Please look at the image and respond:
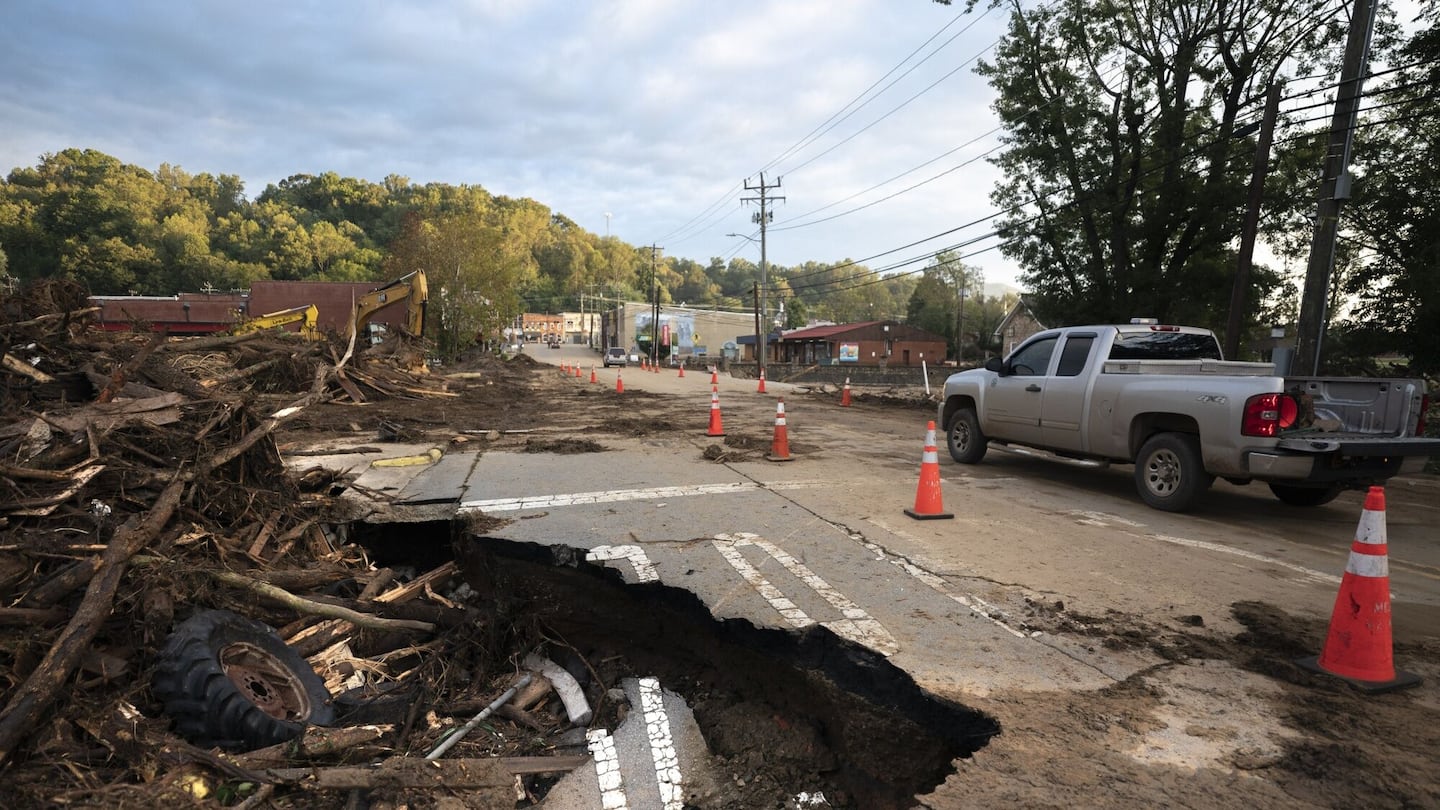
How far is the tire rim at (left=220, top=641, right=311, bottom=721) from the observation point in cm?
352

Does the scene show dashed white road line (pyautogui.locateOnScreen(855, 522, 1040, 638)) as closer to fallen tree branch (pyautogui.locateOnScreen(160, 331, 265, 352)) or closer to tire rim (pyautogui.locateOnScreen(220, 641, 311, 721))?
tire rim (pyautogui.locateOnScreen(220, 641, 311, 721))

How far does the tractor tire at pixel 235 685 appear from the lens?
3.16m

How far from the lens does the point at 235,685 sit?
3.34 m

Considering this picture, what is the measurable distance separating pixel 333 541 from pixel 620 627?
3026 mm

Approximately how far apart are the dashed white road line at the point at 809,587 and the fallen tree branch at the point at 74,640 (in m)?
3.30

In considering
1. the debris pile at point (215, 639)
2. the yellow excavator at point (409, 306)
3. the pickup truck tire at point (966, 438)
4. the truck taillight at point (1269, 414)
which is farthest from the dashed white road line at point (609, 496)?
the yellow excavator at point (409, 306)

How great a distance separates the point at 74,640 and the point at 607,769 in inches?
98.7

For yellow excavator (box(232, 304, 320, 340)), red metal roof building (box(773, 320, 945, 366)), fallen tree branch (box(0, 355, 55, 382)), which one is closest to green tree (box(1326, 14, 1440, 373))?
fallen tree branch (box(0, 355, 55, 382))

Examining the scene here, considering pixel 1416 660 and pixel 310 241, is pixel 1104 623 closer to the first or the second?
pixel 1416 660

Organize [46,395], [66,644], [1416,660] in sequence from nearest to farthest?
[66,644]
[1416,660]
[46,395]

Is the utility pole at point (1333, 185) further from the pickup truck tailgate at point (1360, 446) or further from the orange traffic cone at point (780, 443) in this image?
the orange traffic cone at point (780, 443)

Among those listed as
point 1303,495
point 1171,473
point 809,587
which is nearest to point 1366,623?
point 809,587

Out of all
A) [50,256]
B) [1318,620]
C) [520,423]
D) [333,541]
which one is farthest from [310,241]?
[1318,620]

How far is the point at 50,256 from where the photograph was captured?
72.7 m
